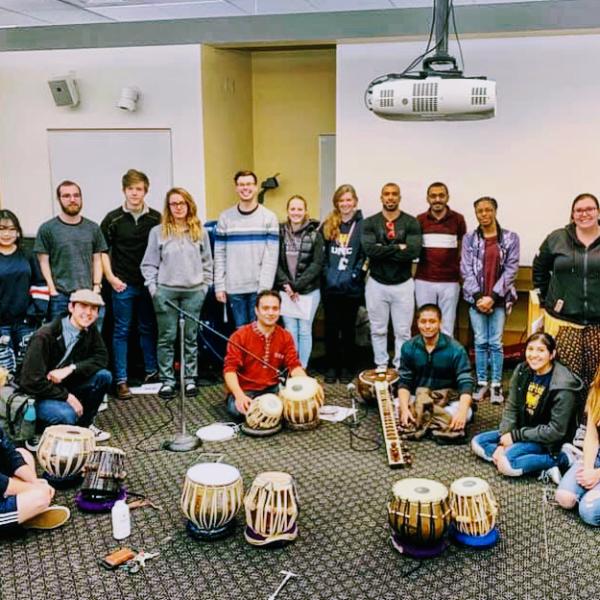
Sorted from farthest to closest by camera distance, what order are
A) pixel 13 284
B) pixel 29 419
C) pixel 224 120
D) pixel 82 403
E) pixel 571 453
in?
pixel 224 120
pixel 13 284
pixel 82 403
pixel 29 419
pixel 571 453

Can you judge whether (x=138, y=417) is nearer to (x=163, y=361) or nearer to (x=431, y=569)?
(x=163, y=361)

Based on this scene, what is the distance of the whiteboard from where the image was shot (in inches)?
257

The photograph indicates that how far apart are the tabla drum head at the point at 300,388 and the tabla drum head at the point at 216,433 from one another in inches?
16.0

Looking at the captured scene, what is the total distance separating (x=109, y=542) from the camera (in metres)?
3.32

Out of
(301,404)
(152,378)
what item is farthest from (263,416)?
(152,378)

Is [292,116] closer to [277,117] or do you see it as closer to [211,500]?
[277,117]

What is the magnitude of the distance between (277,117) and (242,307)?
2690mm

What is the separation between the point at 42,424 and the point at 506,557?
2536 millimetres

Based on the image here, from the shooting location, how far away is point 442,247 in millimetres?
5238

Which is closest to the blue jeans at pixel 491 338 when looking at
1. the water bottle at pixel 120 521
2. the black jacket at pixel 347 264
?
the black jacket at pixel 347 264

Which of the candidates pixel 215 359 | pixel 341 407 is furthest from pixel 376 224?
pixel 215 359

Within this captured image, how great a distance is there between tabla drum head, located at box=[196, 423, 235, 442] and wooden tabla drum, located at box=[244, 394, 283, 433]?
103 mm

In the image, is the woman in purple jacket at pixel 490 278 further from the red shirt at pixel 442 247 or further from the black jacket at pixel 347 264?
the black jacket at pixel 347 264

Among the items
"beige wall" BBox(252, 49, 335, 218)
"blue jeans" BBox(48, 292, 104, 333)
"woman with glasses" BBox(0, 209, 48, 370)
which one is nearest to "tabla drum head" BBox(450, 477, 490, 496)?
"blue jeans" BBox(48, 292, 104, 333)
